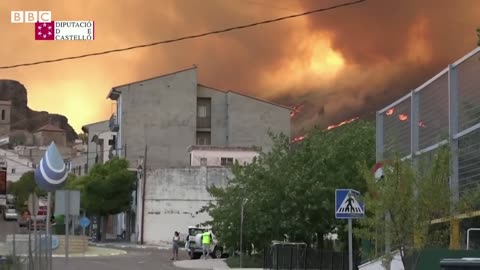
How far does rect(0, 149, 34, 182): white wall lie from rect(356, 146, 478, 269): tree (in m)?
136

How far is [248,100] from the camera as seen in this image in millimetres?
86188

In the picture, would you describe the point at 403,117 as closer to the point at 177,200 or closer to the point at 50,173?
the point at 50,173

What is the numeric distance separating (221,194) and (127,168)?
40.5 metres

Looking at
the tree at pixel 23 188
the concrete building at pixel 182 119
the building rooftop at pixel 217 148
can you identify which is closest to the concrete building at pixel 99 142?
the concrete building at pixel 182 119

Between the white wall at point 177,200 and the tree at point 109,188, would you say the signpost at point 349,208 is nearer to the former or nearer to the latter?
the white wall at point 177,200

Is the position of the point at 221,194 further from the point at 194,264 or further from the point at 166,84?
the point at 166,84

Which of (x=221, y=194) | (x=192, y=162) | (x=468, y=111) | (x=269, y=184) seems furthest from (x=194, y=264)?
(x=192, y=162)

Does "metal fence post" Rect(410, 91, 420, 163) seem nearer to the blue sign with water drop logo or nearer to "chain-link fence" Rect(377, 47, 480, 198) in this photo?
"chain-link fence" Rect(377, 47, 480, 198)

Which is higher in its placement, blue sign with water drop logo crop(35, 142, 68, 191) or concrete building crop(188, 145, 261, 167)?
concrete building crop(188, 145, 261, 167)

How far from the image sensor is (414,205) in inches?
556

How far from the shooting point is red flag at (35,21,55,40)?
2342cm

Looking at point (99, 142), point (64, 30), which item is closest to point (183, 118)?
point (99, 142)

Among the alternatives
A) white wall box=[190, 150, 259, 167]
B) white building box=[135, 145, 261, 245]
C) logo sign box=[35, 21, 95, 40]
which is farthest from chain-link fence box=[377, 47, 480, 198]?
white wall box=[190, 150, 259, 167]

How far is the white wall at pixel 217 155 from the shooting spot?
7712cm
